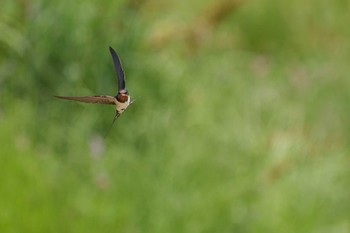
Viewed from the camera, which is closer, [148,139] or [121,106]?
[121,106]

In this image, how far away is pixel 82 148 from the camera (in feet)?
12.9

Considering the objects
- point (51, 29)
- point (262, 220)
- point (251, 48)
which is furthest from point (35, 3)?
point (251, 48)

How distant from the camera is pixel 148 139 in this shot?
15.1 ft

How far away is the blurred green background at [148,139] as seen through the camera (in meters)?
3.51

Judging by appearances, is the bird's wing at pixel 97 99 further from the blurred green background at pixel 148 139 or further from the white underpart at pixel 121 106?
the blurred green background at pixel 148 139

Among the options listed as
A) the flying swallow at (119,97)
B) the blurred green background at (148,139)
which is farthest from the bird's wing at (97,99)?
the blurred green background at (148,139)

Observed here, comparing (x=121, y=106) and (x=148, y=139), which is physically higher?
(x=148, y=139)

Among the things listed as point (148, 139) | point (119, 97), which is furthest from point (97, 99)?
point (148, 139)

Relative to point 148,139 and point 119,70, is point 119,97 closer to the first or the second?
point 119,70

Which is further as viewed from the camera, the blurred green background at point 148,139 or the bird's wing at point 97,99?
the blurred green background at point 148,139

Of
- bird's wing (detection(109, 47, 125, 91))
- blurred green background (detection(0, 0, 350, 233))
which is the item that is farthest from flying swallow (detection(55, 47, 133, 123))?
blurred green background (detection(0, 0, 350, 233))

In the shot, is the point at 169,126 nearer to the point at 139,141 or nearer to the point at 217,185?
the point at 139,141

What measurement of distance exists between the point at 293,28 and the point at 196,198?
4.99 meters

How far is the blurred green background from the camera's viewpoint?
3.51 metres
